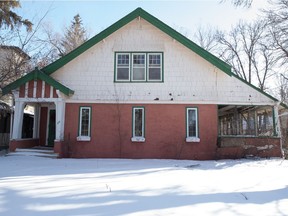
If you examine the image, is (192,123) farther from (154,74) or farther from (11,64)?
(11,64)

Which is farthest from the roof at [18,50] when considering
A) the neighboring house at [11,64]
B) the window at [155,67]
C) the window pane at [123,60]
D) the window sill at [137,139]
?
the window sill at [137,139]

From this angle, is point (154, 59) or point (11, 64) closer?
point (154, 59)

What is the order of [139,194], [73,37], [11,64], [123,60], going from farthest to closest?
[73,37]
[11,64]
[123,60]
[139,194]

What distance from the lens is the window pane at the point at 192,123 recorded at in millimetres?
14383

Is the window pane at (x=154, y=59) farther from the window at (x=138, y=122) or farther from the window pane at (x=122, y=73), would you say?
the window at (x=138, y=122)

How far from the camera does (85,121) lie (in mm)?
14445

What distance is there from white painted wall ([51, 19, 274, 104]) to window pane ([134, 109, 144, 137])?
615 millimetres

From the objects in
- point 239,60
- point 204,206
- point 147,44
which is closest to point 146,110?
point 147,44

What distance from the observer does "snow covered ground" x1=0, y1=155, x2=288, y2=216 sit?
16.7 ft

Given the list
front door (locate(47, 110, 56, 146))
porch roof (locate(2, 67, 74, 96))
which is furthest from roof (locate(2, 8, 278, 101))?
front door (locate(47, 110, 56, 146))

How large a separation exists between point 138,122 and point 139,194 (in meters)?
8.34

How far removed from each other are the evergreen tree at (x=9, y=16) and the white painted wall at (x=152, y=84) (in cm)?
453

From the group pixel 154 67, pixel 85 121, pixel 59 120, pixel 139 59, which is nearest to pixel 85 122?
pixel 85 121

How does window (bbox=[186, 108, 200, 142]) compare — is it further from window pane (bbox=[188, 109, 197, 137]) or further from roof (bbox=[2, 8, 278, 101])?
roof (bbox=[2, 8, 278, 101])
